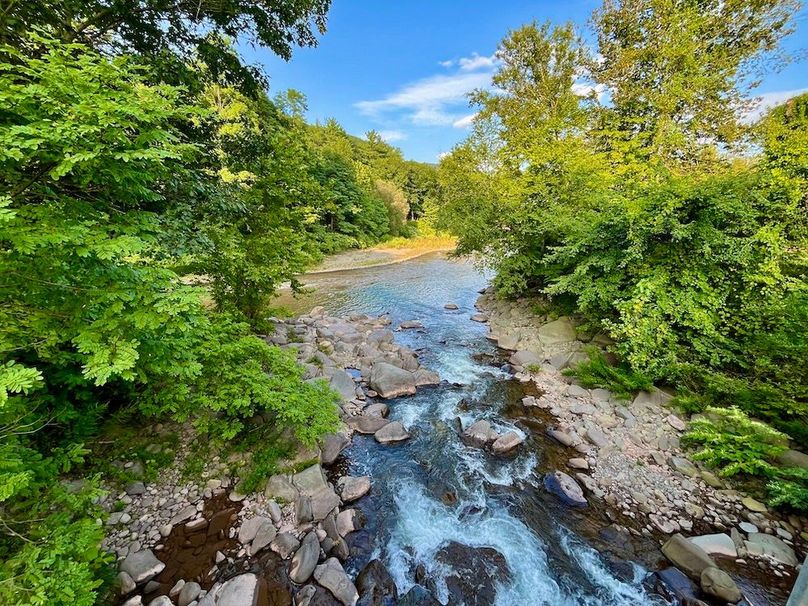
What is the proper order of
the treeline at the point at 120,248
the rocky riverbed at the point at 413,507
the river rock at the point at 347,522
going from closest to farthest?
the treeline at the point at 120,248, the rocky riverbed at the point at 413,507, the river rock at the point at 347,522

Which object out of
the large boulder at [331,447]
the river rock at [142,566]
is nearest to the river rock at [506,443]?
the large boulder at [331,447]

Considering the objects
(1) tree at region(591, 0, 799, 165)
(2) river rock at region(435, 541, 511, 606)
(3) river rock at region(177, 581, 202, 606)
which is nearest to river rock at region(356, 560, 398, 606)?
(2) river rock at region(435, 541, 511, 606)

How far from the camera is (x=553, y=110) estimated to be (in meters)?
12.2

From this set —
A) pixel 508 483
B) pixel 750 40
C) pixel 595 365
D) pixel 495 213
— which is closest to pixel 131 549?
pixel 508 483

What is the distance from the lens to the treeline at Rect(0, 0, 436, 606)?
6.73ft

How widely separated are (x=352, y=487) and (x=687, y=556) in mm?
4181

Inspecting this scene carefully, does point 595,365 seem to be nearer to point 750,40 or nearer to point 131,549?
point 131,549

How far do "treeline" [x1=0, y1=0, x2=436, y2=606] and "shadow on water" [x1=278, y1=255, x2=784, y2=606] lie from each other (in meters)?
1.53

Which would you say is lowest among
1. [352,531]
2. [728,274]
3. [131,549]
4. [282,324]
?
[352,531]

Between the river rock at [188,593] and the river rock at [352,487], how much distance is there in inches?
71.1

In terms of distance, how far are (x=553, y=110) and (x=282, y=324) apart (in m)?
12.9

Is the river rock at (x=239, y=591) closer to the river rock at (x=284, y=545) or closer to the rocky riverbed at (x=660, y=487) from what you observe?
the river rock at (x=284, y=545)

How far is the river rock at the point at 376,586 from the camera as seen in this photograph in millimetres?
3373

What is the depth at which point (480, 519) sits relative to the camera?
433cm
